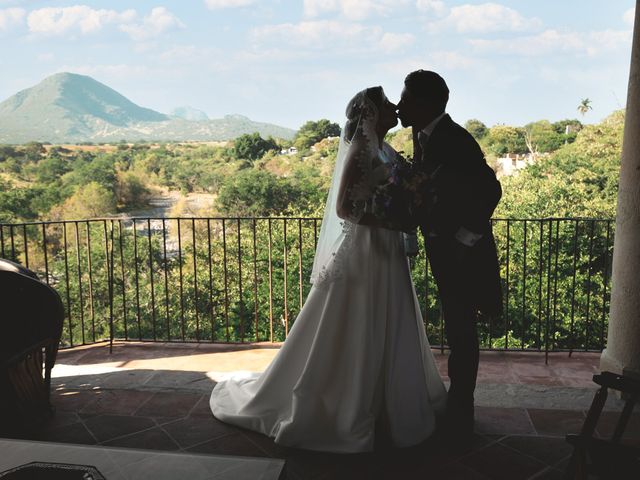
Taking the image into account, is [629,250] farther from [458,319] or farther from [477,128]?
[477,128]

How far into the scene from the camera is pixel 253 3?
66938 millimetres

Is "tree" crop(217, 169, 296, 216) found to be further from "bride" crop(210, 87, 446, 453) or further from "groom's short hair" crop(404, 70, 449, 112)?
"groom's short hair" crop(404, 70, 449, 112)

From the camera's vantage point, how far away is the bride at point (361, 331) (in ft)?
8.08

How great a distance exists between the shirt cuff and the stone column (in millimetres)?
1077

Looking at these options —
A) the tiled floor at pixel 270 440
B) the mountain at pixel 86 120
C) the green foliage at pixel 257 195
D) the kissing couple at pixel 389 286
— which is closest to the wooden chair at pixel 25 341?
the tiled floor at pixel 270 440

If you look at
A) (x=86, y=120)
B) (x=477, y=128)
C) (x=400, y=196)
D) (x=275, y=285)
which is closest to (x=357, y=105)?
(x=400, y=196)

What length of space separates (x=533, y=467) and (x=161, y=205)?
40.6 metres

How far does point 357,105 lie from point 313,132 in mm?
40121

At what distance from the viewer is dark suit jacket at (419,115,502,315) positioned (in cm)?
237

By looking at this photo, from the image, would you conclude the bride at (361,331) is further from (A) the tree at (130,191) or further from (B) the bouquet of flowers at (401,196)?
(A) the tree at (130,191)

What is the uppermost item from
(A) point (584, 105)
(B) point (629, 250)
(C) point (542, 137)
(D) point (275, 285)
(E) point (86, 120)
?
(E) point (86, 120)

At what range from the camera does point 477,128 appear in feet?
130

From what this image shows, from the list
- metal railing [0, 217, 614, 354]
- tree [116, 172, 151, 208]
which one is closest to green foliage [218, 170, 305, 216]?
metal railing [0, 217, 614, 354]

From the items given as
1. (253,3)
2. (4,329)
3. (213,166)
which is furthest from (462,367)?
(253,3)
